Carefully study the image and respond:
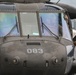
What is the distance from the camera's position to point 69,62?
368 inches

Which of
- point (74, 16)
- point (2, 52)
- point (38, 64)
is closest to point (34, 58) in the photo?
point (38, 64)

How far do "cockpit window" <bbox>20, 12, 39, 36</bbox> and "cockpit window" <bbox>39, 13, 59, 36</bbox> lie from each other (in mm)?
149

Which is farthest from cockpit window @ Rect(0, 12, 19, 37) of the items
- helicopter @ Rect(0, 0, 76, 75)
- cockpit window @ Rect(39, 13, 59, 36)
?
cockpit window @ Rect(39, 13, 59, 36)

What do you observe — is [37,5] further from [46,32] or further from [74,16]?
[74,16]

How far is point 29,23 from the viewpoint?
9.57 metres

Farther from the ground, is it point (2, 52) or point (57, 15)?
point (57, 15)

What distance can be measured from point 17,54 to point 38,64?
479 millimetres

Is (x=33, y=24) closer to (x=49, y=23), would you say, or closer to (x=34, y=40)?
(x=49, y=23)

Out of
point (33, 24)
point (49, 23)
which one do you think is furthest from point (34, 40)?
point (49, 23)

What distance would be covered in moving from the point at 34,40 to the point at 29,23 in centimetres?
75

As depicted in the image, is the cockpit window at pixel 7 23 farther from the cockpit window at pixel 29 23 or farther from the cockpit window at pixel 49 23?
the cockpit window at pixel 49 23

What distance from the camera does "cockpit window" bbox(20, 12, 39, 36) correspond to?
9398mm

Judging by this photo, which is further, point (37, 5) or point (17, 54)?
point (37, 5)

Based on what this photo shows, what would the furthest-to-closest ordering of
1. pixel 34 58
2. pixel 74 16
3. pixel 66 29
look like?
pixel 74 16, pixel 66 29, pixel 34 58
